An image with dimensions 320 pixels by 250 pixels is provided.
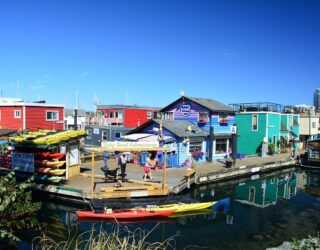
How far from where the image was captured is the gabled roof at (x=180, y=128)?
1221 inches

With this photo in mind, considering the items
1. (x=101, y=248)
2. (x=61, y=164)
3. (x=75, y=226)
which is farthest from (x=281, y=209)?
(x=101, y=248)

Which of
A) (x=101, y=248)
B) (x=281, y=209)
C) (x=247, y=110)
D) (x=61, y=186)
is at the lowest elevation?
(x=281, y=209)

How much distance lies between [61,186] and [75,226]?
4.47 m

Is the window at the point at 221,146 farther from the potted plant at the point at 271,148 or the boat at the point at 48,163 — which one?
the boat at the point at 48,163

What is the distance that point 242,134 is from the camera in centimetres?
4403

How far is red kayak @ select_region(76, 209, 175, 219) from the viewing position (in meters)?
17.0

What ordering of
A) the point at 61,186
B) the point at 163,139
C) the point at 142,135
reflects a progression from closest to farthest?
1. the point at 61,186
2. the point at 163,139
3. the point at 142,135

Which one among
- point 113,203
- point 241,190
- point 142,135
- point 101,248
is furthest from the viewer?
point 142,135

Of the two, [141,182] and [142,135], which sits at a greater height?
[142,135]

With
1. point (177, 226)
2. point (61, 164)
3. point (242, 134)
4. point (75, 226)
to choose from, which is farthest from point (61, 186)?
point (242, 134)

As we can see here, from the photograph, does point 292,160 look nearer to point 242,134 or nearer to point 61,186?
point 242,134

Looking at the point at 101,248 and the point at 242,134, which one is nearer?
the point at 101,248

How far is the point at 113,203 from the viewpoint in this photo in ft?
59.5

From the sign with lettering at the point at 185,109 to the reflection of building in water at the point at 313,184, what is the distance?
45.5ft
